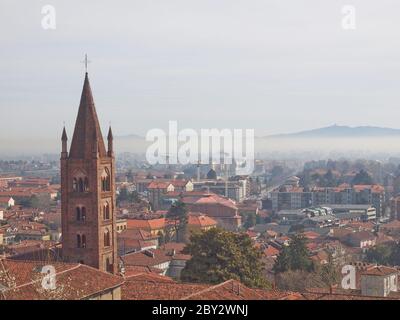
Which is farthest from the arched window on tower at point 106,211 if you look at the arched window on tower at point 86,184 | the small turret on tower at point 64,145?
the small turret on tower at point 64,145

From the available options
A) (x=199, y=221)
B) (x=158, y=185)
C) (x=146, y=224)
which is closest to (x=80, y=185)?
(x=146, y=224)

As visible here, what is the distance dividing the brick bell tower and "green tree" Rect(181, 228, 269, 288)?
2.08 meters

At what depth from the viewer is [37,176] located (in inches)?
2736

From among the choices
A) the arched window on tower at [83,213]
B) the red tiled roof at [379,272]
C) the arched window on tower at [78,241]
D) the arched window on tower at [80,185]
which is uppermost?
the arched window on tower at [80,185]

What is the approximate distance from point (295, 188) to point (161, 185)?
1211cm

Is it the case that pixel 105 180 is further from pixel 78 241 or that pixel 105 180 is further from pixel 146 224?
pixel 146 224

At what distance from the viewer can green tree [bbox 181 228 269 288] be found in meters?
16.1

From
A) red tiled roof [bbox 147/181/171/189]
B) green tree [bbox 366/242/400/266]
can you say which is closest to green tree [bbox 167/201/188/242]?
green tree [bbox 366/242/400/266]

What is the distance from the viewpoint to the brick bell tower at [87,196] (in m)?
16.4

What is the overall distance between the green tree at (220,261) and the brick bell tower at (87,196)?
6.82 ft

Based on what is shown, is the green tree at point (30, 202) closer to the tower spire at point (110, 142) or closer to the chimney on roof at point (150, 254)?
the chimney on roof at point (150, 254)

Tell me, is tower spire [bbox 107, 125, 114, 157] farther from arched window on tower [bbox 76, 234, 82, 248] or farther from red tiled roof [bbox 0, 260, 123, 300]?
red tiled roof [bbox 0, 260, 123, 300]
